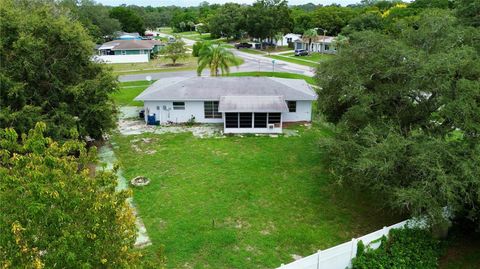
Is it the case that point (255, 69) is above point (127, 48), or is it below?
below

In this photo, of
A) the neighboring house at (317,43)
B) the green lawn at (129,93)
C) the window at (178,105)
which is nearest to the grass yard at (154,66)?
the green lawn at (129,93)

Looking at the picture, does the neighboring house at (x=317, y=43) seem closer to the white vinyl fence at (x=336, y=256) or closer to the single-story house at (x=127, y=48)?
the single-story house at (x=127, y=48)

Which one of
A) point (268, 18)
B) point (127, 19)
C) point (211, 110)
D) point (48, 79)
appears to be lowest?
point (211, 110)

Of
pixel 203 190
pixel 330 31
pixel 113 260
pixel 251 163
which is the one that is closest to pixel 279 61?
pixel 330 31

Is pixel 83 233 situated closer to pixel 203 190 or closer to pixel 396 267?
pixel 396 267

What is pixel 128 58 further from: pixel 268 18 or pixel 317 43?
pixel 317 43

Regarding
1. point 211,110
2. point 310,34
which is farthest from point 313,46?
point 211,110

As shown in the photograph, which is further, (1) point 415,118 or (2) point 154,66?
(2) point 154,66
